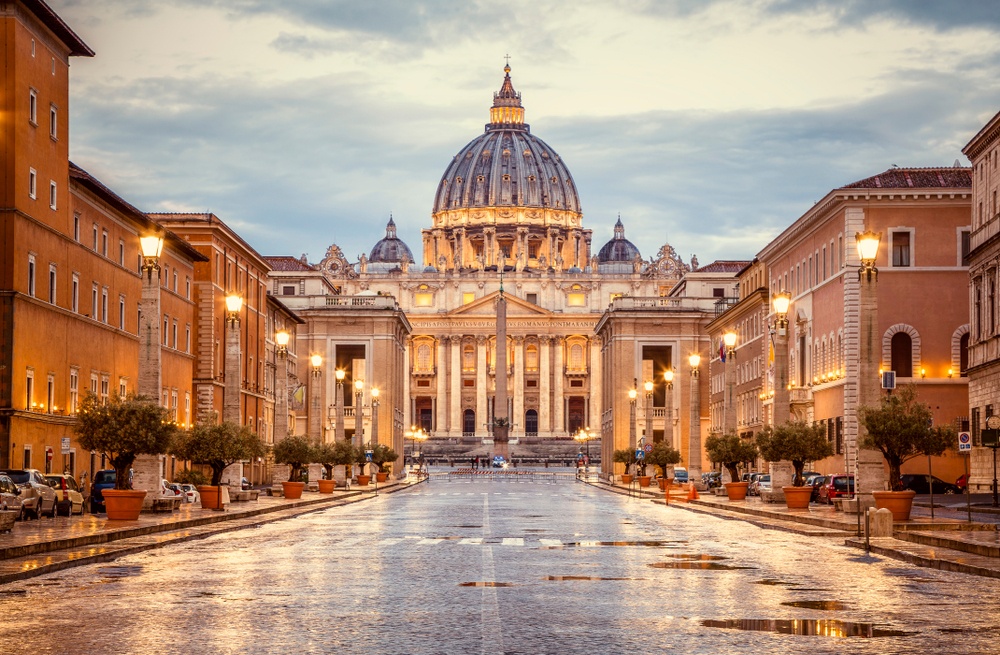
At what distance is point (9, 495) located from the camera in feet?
126

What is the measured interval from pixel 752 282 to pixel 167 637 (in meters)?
98.6

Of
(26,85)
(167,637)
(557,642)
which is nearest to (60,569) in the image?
(167,637)

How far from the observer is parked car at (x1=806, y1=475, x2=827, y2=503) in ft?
191

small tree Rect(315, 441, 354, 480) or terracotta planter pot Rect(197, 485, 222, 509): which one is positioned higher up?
small tree Rect(315, 441, 354, 480)

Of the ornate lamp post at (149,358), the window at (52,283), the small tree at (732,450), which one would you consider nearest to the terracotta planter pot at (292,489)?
the window at (52,283)

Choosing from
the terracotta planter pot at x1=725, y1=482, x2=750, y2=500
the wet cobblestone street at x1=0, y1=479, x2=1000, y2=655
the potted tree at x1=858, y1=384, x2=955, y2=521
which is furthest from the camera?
the terracotta planter pot at x1=725, y1=482, x2=750, y2=500

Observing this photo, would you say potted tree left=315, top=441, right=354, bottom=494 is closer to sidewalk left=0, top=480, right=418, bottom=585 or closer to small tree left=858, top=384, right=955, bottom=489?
sidewalk left=0, top=480, right=418, bottom=585

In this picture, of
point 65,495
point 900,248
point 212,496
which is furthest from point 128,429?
point 900,248

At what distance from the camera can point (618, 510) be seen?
5181cm

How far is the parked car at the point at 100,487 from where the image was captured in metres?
48.2

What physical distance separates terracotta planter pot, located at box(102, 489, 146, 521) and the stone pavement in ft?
50.1

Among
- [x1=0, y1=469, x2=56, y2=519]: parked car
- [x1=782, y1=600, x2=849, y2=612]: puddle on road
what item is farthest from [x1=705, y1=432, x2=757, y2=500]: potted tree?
[x1=782, y1=600, x2=849, y2=612]: puddle on road

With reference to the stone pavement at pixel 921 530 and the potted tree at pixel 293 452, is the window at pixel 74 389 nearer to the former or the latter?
the potted tree at pixel 293 452

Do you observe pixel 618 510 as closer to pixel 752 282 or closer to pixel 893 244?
pixel 893 244
